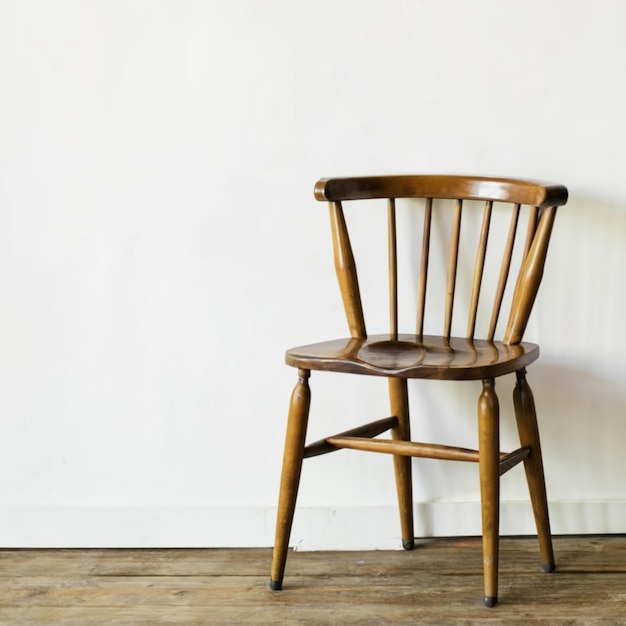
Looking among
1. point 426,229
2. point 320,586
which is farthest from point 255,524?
point 426,229

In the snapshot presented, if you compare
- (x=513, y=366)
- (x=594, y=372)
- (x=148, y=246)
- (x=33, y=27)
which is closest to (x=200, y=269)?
(x=148, y=246)

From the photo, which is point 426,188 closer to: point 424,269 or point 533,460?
point 424,269

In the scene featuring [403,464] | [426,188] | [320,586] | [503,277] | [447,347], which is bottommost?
[320,586]

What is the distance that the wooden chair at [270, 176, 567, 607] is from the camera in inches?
60.4

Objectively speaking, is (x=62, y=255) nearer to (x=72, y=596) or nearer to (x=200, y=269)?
(x=200, y=269)

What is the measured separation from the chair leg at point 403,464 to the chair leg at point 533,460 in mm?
239

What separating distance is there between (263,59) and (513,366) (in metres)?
0.84

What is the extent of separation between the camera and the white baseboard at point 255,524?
6.31 feet

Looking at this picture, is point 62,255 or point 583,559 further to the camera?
point 62,255

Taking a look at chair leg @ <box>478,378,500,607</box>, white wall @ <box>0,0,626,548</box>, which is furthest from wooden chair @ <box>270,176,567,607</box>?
white wall @ <box>0,0,626,548</box>

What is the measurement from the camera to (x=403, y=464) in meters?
1.84

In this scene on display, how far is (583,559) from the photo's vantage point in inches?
70.7

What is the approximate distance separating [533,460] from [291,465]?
1.53ft

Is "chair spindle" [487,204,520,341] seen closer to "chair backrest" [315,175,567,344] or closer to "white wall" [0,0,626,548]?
"chair backrest" [315,175,567,344]
